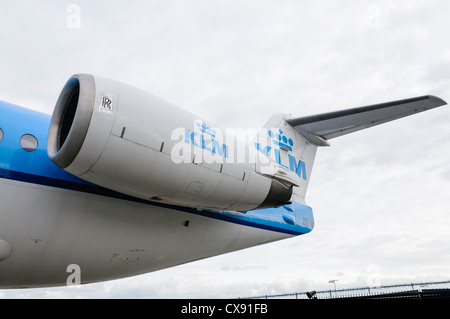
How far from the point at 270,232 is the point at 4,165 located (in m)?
5.07

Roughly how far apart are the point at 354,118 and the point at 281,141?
1804 mm

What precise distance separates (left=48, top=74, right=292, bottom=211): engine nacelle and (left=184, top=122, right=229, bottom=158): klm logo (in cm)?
11

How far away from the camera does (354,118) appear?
6.91 metres

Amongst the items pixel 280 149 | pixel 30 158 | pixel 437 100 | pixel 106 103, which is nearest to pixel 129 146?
pixel 106 103

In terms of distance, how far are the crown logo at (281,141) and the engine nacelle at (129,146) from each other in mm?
3104

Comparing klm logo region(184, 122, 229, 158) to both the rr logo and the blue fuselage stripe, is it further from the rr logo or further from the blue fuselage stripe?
the blue fuselage stripe

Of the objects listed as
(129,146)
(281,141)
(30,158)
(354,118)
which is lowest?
(129,146)

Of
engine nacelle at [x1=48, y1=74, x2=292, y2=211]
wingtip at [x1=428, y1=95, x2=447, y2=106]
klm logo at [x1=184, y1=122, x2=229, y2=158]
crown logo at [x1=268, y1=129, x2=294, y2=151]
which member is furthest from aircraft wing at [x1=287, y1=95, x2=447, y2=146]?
klm logo at [x1=184, y1=122, x2=229, y2=158]

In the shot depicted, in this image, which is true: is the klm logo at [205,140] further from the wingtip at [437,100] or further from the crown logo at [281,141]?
the wingtip at [437,100]

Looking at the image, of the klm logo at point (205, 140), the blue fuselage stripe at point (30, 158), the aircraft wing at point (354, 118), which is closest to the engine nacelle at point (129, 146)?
the klm logo at point (205, 140)

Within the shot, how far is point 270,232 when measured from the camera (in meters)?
7.42

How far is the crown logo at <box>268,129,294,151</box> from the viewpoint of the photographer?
8102 millimetres

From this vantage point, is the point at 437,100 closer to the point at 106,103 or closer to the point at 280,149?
the point at 280,149
